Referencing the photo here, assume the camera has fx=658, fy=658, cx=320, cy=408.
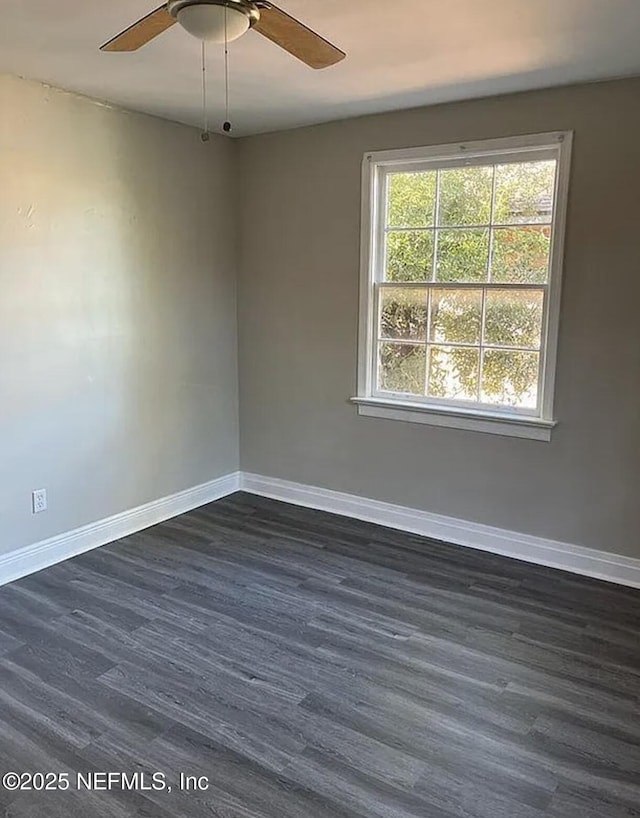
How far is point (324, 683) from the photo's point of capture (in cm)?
242

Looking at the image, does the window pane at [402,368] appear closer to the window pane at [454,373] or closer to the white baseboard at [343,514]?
the window pane at [454,373]

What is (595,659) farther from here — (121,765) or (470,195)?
(470,195)

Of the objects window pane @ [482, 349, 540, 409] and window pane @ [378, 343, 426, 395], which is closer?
window pane @ [482, 349, 540, 409]

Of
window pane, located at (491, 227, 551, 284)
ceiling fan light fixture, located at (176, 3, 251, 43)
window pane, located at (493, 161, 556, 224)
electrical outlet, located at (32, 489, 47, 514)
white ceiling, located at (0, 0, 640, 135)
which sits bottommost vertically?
electrical outlet, located at (32, 489, 47, 514)

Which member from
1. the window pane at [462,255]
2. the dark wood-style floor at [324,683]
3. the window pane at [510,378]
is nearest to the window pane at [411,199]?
the window pane at [462,255]

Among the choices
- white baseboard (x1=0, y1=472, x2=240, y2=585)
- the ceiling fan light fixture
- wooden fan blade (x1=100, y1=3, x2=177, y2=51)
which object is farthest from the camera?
white baseboard (x1=0, y1=472, x2=240, y2=585)

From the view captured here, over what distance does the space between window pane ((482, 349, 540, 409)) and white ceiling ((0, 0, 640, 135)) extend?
1.31m

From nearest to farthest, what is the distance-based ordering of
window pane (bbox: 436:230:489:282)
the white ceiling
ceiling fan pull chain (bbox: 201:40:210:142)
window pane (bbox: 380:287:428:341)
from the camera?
1. the white ceiling
2. ceiling fan pull chain (bbox: 201:40:210:142)
3. window pane (bbox: 436:230:489:282)
4. window pane (bbox: 380:287:428:341)

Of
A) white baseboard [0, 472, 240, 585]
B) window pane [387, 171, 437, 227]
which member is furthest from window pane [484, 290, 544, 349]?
white baseboard [0, 472, 240, 585]

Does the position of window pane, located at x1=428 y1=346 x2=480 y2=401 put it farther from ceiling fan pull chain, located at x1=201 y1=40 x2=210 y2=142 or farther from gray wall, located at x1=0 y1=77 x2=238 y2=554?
ceiling fan pull chain, located at x1=201 y1=40 x2=210 y2=142

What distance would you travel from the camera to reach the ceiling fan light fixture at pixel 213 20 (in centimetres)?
176

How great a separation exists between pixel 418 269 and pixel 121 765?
280 cm

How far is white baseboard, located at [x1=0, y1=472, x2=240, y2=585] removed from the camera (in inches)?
128

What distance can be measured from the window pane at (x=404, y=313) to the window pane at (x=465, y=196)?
431 mm
